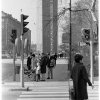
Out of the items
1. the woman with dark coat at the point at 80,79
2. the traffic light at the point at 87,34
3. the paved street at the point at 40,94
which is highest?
the traffic light at the point at 87,34

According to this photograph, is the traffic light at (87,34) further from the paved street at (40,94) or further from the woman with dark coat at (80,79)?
the woman with dark coat at (80,79)

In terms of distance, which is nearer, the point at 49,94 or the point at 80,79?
the point at 80,79

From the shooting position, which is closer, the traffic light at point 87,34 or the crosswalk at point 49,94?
the crosswalk at point 49,94

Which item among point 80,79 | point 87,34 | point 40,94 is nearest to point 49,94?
point 40,94

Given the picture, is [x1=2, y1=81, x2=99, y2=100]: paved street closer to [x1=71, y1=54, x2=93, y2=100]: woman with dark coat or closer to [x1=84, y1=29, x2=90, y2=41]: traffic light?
[x1=84, y1=29, x2=90, y2=41]: traffic light

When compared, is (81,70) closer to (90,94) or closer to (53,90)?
(90,94)

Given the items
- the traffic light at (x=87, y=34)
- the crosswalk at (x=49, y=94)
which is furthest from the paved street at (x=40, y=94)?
the traffic light at (x=87, y=34)

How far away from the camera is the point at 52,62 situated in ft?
70.8

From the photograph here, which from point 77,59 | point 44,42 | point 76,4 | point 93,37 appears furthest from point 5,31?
point 77,59

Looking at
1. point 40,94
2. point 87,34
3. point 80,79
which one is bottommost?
point 40,94

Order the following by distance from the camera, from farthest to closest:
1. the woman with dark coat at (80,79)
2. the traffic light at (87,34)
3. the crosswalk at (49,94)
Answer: the traffic light at (87,34) → the crosswalk at (49,94) → the woman with dark coat at (80,79)

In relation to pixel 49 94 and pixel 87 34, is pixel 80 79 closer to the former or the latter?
pixel 49 94

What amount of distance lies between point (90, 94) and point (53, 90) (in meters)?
2.12

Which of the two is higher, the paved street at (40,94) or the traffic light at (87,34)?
the traffic light at (87,34)
